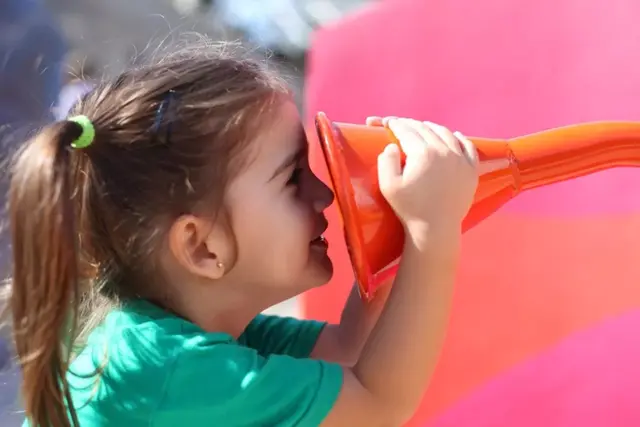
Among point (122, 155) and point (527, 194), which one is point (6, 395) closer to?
point (122, 155)

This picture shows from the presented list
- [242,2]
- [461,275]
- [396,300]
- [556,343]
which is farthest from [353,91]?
[242,2]

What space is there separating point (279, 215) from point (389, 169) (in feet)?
0.39

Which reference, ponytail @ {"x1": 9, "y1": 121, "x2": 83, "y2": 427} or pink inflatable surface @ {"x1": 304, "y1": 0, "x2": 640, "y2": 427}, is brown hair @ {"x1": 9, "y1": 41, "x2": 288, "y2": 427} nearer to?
ponytail @ {"x1": 9, "y1": 121, "x2": 83, "y2": 427}

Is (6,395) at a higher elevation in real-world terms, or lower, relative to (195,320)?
lower

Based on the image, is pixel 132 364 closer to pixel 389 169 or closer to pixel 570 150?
pixel 389 169

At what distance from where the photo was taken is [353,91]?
5.42ft

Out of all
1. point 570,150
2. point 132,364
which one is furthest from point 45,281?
point 570,150

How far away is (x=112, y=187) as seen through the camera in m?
0.69

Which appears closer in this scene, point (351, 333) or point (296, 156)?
point (296, 156)

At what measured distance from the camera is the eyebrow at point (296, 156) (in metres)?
0.70

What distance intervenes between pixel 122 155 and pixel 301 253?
0.61 ft

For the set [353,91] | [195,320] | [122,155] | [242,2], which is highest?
[242,2]

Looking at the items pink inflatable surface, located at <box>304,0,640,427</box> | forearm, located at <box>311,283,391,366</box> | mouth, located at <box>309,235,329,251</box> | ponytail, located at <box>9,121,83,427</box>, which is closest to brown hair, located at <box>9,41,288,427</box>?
ponytail, located at <box>9,121,83,427</box>

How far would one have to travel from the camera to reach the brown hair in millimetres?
615
